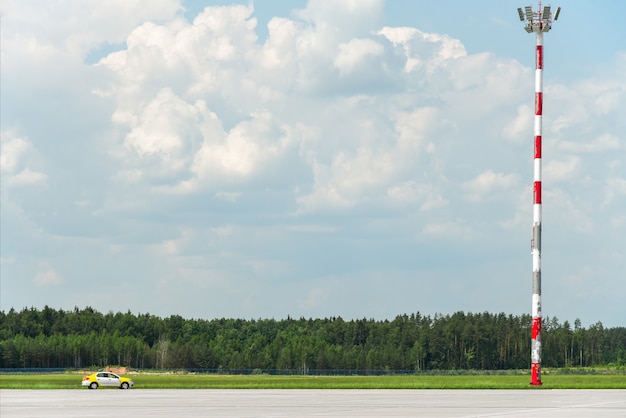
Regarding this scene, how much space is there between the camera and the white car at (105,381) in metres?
79.9

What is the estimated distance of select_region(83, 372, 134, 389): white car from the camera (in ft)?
262

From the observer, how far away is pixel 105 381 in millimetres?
82062

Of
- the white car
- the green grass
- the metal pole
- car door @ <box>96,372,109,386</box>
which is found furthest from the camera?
car door @ <box>96,372,109,386</box>

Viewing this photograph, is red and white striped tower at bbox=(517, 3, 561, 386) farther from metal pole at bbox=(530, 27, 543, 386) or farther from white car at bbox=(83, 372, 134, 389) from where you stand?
white car at bbox=(83, 372, 134, 389)
